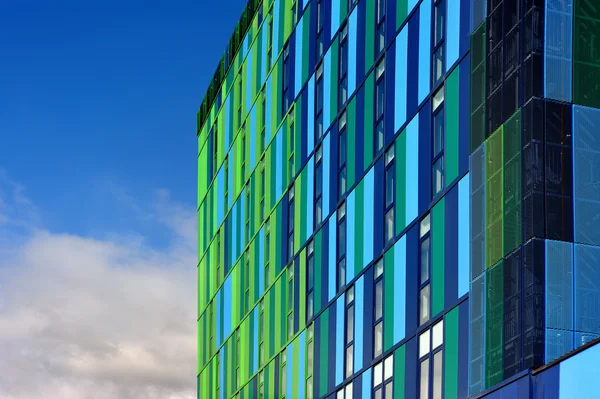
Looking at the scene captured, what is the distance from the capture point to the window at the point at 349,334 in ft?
149

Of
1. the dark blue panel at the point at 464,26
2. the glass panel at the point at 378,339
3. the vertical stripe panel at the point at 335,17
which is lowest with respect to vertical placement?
the glass panel at the point at 378,339

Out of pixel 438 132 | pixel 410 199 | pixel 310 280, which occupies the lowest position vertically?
pixel 310 280

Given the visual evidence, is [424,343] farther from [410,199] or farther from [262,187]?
[262,187]

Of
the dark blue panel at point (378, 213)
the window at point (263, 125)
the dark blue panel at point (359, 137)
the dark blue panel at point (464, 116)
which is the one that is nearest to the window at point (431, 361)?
the dark blue panel at point (464, 116)

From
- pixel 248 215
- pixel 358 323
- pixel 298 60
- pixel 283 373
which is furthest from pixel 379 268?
pixel 248 215

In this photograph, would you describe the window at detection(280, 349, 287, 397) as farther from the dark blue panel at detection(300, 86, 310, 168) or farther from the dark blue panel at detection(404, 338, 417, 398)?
the dark blue panel at detection(404, 338, 417, 398)

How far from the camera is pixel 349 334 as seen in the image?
150ft

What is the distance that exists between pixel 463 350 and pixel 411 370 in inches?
175

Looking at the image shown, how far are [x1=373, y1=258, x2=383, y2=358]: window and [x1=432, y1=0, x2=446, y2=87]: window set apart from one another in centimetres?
676

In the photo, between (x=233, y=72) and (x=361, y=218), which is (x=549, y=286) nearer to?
(x=361, y=218)

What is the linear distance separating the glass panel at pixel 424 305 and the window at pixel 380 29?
31.4 ft

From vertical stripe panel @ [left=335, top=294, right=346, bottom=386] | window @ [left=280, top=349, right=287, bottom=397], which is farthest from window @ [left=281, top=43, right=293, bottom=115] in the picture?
vertical stripe panel @ [left=335, top=294, right=346, bottom=386]

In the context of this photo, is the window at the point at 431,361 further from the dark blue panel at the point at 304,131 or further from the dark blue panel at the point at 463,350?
the dark blue panel at the point at 304,131

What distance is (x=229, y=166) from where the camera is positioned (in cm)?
6650
